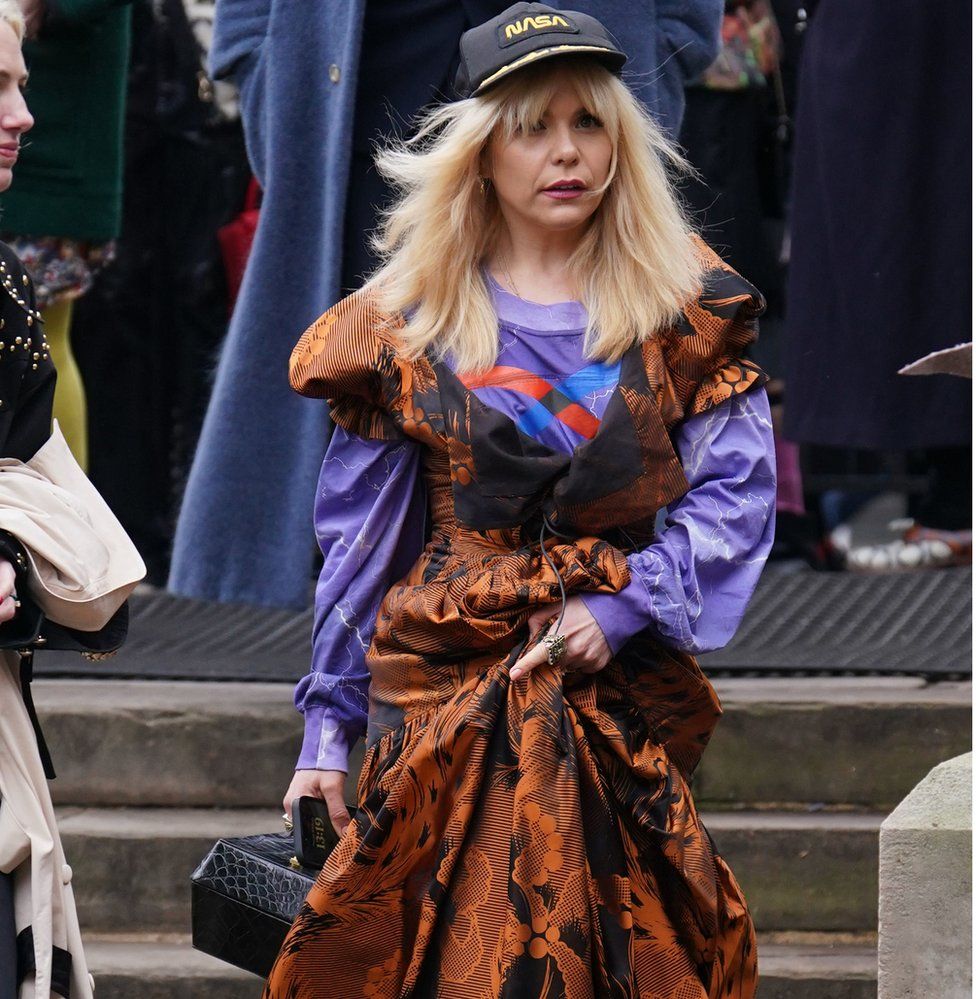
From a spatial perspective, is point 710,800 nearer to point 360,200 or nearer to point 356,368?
point 360,200

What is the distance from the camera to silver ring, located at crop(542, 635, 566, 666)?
8.98ft

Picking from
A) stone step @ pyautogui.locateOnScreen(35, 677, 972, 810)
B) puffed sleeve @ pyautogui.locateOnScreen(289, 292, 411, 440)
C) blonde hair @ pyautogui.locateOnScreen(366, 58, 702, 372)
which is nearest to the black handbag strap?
puffed sleeve @ pyautogui.locateOnScreen(289, 292, 411, 440)

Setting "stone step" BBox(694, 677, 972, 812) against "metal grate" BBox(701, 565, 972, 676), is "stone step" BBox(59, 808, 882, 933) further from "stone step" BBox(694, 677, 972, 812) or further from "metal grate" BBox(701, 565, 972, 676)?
"metal grate" BBox(701, 565, 972, 676)

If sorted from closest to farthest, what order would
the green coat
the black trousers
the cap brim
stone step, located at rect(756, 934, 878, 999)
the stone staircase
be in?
the black trousers < the cap brim < stone step, located at rect(756, 934, 878, 999) < the stone staircase < the green coat

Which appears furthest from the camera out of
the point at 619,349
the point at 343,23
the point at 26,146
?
the point at 26,146

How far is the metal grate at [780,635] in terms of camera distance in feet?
15.0

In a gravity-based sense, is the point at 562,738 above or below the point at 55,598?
below

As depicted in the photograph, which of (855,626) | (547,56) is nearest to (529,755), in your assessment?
(547,56)

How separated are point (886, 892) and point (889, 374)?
183cm

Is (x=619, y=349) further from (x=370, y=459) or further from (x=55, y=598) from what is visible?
(x=55, y=598)

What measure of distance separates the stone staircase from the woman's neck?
4.55 feet

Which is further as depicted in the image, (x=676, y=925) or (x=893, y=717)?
(x=893, y=717)

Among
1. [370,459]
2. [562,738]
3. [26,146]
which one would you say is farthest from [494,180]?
[26,146]

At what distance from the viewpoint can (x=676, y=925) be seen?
2.78 metres
